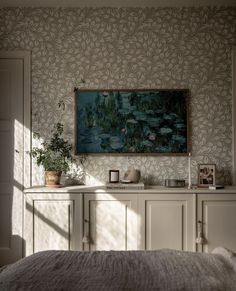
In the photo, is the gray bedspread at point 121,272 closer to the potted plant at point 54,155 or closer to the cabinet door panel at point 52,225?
the cabinet door panel at point 52,225

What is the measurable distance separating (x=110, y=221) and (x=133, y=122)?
105cm

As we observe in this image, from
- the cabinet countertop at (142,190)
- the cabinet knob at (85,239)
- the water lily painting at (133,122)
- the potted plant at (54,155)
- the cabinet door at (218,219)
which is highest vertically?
the water lily painting at (133,122)

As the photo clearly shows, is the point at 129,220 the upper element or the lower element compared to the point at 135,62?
lower

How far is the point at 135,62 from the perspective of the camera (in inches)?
148

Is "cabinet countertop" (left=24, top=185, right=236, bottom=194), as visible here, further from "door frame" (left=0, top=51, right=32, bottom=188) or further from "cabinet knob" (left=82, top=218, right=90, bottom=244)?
"door frame" (left=0, top=51, right=32, bottom=188)

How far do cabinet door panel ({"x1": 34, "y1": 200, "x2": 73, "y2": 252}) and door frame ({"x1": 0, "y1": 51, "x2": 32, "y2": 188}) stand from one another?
507mm

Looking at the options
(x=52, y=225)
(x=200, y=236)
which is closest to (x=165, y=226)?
(x=200, y=236)

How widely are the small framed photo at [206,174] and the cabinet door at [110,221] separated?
A: 2.33 ft

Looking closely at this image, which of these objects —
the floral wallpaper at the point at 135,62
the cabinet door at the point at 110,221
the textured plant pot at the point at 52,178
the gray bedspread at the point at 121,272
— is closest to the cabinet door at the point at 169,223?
the cabinet door at the point at 110,221

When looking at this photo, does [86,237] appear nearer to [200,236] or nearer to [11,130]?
[200,236]

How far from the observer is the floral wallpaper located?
3730mm

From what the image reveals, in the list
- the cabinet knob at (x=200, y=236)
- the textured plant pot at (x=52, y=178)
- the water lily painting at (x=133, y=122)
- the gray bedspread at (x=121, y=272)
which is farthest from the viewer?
the water lily painting at (x=133, y=122)

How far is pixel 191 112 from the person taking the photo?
147 inches

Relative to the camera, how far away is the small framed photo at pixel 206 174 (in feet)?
11.6
